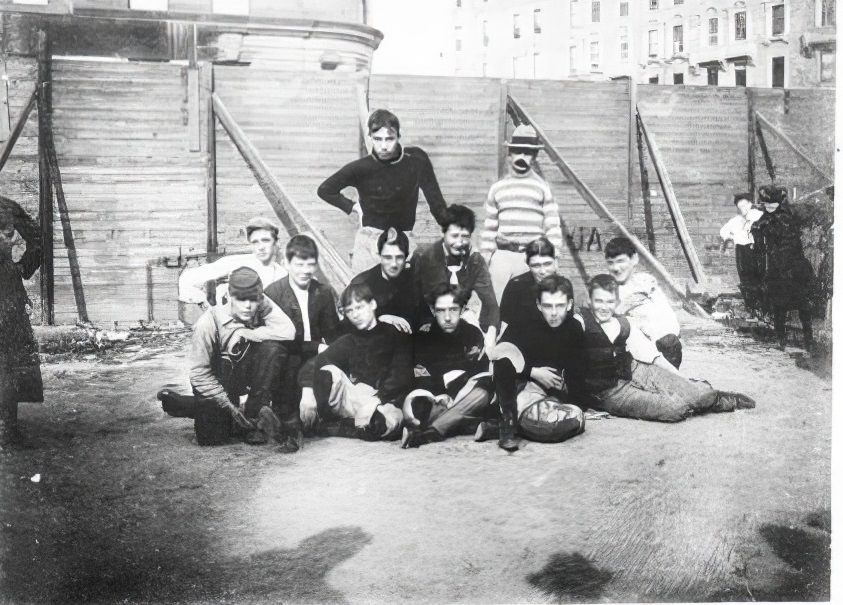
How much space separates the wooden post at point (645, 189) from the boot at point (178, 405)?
8.13 feet

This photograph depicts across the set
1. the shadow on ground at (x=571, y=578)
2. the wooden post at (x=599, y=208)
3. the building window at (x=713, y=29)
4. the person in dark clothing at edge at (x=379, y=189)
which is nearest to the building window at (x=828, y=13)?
the building window at (x=713, y=29)

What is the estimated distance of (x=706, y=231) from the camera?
163 inches

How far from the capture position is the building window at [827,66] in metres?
3.94

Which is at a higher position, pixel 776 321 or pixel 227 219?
pixel 227 219

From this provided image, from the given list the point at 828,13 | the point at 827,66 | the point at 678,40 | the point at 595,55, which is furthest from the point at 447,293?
the point at 828,13

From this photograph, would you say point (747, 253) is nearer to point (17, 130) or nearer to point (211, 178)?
point (211, 178)

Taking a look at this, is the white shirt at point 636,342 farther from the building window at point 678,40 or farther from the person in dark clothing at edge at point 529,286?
the building window at point 678,40

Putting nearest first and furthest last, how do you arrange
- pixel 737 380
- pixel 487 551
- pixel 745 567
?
pixel 487 551 < pixel 745 567 < pixel 737 380

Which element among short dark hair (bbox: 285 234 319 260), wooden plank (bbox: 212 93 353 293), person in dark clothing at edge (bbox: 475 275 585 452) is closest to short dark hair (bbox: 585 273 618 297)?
person in dark clothing at edge (bbox: 475 275 585 452)

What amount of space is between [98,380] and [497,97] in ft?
7.97

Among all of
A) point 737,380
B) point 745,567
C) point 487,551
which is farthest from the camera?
point 737,380

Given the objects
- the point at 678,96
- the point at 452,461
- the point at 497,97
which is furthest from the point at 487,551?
the point at 678,96

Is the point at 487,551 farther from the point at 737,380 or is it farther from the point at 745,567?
the point at 737,380

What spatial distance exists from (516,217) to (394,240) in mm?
647
